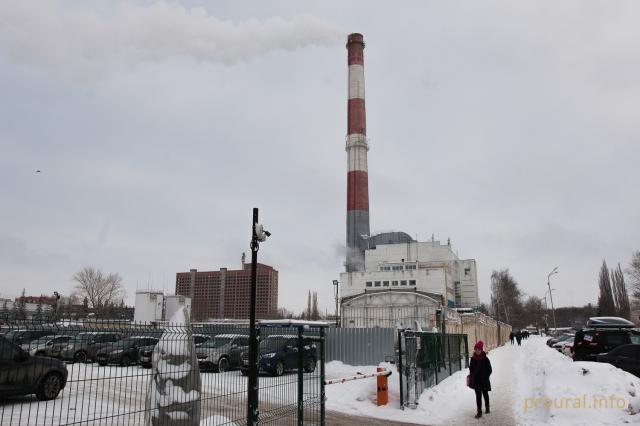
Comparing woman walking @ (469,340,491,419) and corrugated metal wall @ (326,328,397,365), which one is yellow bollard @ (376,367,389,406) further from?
corrugated metal wall @ (326,328,397,365)

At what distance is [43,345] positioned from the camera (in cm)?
626

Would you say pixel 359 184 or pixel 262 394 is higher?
pixel 359 184

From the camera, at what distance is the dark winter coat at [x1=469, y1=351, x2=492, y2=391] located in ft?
38.4

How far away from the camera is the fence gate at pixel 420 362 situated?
12648 mm

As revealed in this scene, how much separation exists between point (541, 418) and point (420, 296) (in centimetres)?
5153

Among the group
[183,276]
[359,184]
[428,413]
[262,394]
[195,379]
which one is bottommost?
[428,413]

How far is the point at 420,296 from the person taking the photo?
200 ft

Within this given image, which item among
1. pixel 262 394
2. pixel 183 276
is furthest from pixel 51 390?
pixel 183 276

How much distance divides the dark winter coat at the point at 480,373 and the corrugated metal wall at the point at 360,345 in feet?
37.8

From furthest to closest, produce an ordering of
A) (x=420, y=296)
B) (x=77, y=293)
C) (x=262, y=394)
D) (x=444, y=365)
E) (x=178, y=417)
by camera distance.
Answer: (x=77, y=293)
(x=420, y=296)
(x=444, y=365)
(x=262, y=394)
(x=178, y=417)

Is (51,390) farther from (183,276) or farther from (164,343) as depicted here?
(183,276)

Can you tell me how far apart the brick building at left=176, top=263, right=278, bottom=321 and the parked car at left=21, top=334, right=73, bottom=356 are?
332ft

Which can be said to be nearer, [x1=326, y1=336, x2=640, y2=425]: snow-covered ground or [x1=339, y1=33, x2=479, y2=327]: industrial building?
[x1=326, y1=336, x2=640, y2=425]: snow-covered ground
